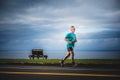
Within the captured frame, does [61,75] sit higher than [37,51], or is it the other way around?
[37,51]

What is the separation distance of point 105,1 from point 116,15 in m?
1.02

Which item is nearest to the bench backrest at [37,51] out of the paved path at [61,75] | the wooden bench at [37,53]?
the wooden bench at [37,53]

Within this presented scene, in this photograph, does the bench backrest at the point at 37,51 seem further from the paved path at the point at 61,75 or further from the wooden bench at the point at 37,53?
the paved path at the point at 61,75

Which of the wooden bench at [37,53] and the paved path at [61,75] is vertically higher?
the wooden bench at [37,53]

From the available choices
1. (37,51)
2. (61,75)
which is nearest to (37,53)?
(37,51)

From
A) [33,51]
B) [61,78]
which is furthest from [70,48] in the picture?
[33,51]

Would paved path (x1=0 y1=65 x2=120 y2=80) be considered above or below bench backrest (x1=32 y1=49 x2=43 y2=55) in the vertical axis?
below

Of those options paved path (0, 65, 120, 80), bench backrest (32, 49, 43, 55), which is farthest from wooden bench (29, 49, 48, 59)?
paved path (0, 65, 120, 80)

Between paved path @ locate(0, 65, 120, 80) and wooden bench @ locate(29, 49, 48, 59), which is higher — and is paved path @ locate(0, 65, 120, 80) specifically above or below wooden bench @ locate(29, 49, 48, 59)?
below

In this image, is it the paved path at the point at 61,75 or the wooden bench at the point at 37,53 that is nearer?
the paved path at the point at 61,75

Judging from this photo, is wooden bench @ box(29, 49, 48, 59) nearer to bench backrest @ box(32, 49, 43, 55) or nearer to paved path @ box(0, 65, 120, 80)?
bench backrest @ box(32, 49, 43, 55)

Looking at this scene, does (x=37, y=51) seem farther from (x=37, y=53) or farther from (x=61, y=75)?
(x=61, y=75)

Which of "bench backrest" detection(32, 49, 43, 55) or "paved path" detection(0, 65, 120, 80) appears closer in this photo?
"paved path" detection(0, 65, 120, 80)

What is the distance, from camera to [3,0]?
16.8m
